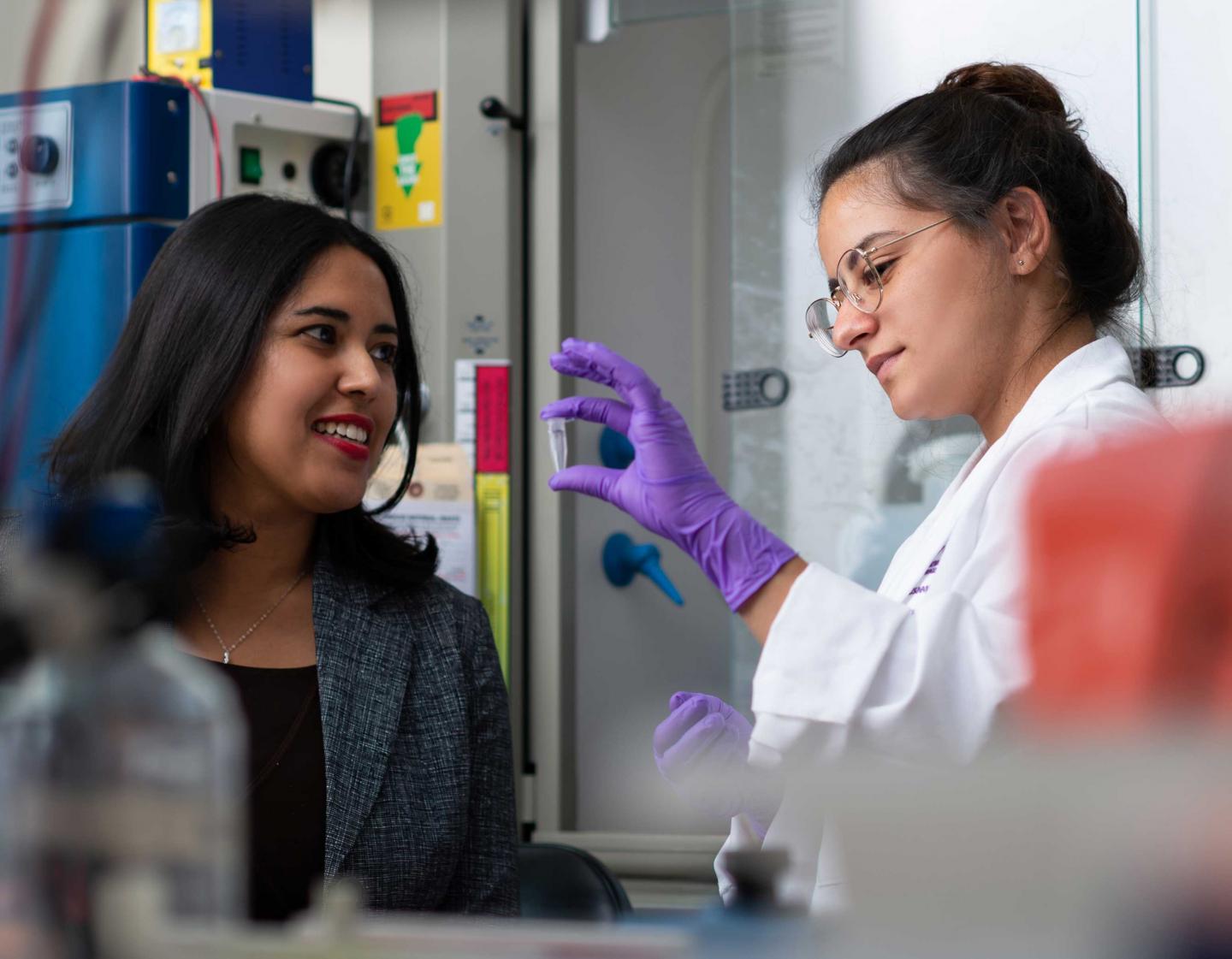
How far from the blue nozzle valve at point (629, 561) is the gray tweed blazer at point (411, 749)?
0.66 meters

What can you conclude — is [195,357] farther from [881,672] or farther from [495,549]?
[881,672]

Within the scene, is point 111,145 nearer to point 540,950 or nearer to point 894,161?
point 894,161

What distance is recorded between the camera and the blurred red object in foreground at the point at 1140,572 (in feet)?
1.52

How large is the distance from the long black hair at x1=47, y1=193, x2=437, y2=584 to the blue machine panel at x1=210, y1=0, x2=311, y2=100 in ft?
2.19

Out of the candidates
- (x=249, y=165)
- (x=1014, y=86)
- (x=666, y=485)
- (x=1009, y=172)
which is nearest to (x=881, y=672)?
(x=666, y=485)

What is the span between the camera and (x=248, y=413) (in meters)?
1.62

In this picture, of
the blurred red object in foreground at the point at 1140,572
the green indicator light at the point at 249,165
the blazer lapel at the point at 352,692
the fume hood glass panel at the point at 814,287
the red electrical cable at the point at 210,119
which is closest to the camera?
the blurred red object in foreground at the point at 1140,572

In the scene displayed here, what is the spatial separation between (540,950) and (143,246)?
1.82 m

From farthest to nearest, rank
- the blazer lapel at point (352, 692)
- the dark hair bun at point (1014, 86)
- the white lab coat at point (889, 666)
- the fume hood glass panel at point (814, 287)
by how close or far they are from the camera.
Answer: the fume hood glass panel at point (814, 287), the blazer lapel at point (352, 692), the dark hair bun at point (1014, 86), the white lab coat at point (889, 666)

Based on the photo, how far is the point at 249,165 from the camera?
7.52 feet

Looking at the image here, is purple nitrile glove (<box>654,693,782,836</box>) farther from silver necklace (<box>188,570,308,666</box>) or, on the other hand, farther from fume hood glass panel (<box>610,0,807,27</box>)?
fume hood glass panel (<box>610,0,807,27</box>)

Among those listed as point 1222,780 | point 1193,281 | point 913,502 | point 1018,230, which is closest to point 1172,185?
point 1193,281

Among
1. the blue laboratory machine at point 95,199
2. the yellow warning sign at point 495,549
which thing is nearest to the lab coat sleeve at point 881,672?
the yellow warning sign at point 495,549

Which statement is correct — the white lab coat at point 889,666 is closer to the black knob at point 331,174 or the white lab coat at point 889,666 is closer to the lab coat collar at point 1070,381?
the lab coat collar at point 1070,381
